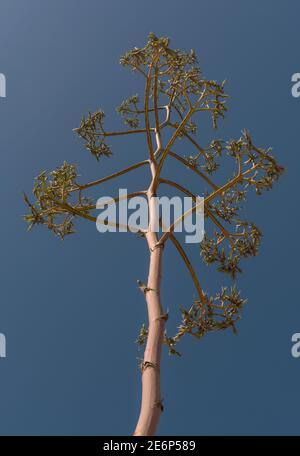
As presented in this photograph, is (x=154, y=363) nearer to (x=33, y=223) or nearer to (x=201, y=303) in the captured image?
(x=201, y=303)

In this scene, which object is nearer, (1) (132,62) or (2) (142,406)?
(2) (142,406)

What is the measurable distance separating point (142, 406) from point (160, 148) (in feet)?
15.7

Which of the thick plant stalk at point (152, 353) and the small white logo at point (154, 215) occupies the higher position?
the small white logo at point (154, 215)

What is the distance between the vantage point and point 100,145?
7.66 metres

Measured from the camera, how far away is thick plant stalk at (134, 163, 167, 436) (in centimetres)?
387

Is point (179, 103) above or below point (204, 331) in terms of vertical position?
above

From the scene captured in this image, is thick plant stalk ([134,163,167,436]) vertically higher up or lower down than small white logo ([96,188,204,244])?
lower down

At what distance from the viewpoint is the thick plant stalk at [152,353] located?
387cm

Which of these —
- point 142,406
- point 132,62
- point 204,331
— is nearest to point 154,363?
point 142,406

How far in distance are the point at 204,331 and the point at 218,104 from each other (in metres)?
3.64

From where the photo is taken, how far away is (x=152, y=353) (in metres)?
4.38
